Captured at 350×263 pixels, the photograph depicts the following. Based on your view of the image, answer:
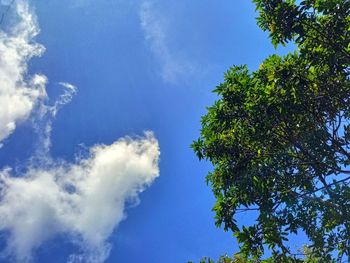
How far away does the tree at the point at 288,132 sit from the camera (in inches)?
496

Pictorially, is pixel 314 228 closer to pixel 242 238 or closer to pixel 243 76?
pixel 242 238

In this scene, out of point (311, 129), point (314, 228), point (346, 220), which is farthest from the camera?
point (311, 129)

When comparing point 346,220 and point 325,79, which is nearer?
point 346,220

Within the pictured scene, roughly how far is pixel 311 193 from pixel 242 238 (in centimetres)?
298

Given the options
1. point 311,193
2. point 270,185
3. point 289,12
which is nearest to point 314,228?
point 311,193

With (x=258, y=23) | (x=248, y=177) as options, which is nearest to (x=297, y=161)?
(x=248, y=177)

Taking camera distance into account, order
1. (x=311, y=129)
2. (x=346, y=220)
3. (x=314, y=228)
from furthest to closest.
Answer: (x=311, y=129)
(x=314, y=228)
(x=346, y=220)

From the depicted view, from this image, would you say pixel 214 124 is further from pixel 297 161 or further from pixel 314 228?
pixel 314 228

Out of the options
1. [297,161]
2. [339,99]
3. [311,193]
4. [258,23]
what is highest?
[258,23]

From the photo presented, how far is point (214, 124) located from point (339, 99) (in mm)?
4525

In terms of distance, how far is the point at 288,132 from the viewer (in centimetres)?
1396

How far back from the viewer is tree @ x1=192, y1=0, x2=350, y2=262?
12602mm

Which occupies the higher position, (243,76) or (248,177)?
(243,76)

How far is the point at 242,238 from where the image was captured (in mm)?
12633
